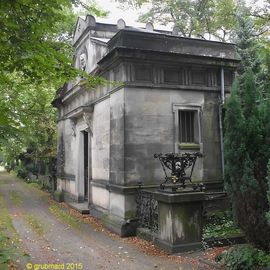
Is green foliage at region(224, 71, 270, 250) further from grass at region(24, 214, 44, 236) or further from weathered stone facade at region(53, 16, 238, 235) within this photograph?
grass at region(24, 214, 44, 236)

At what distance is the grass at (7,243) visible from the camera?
427 cm

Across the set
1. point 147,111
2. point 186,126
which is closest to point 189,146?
point 186,126

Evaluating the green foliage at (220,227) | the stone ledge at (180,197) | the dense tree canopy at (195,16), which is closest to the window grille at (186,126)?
the green foliage at (220,227)

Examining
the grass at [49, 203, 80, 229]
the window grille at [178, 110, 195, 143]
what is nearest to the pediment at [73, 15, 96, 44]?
the window grille at [178, 110, 195, 143]

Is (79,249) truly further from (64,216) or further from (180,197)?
(64,216)

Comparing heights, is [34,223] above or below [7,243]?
below

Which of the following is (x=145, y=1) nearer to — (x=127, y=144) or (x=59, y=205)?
(x=59, y=205)

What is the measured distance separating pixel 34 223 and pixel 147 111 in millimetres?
5226

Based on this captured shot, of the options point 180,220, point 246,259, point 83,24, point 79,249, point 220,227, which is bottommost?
point 79,249

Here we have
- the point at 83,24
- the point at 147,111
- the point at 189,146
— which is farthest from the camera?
the point at 83,24

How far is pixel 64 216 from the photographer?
12.5 meters

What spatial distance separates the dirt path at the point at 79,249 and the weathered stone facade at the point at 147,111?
87cm

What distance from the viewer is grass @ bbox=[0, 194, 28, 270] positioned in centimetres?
427

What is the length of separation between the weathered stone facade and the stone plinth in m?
1.78
